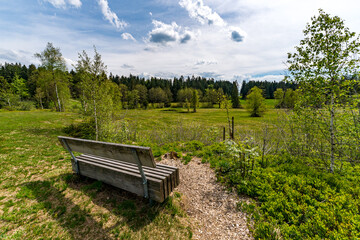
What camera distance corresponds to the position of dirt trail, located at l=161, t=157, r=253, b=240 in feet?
8.90

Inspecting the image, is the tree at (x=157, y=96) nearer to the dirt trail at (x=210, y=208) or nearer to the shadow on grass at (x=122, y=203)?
the dirt trail at (x=210, y=208)

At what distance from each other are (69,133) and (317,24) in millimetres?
14526

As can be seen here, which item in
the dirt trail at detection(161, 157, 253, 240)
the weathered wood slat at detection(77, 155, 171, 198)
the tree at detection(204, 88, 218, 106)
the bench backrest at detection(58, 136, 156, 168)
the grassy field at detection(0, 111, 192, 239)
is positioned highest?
the tree at detection(204, 88, 218, 106)

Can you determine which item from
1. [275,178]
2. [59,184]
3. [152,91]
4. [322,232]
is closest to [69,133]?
[59,184]

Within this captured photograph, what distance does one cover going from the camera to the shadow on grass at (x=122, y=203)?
2834mm

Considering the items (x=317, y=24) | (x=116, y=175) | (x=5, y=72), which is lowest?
(x=116, y=175)

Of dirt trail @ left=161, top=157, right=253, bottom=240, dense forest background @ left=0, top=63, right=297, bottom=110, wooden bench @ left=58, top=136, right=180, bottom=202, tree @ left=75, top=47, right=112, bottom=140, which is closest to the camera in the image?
wooden bench @ left=58, top=136, right=180, bottom=202

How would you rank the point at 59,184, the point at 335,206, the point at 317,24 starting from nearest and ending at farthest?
the point at 335,206
the point at 59,184
the point at 317,24

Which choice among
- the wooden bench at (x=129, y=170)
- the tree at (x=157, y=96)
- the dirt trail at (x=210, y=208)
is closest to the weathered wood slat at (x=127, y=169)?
the wooden bench at (x=129, y=170)

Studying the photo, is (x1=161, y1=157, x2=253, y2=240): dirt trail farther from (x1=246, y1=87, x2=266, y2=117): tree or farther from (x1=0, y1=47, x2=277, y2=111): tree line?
(x1=246, y1=87, x2=266, y2=117): tree

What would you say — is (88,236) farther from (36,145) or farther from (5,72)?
(5,72)

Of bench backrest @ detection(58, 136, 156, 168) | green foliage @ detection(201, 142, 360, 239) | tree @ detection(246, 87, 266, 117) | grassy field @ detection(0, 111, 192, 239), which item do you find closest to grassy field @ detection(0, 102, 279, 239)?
grassy field @ detection(0, 111, 192, 239)

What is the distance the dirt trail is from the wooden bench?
74 cm

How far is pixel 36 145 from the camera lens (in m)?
7.34
